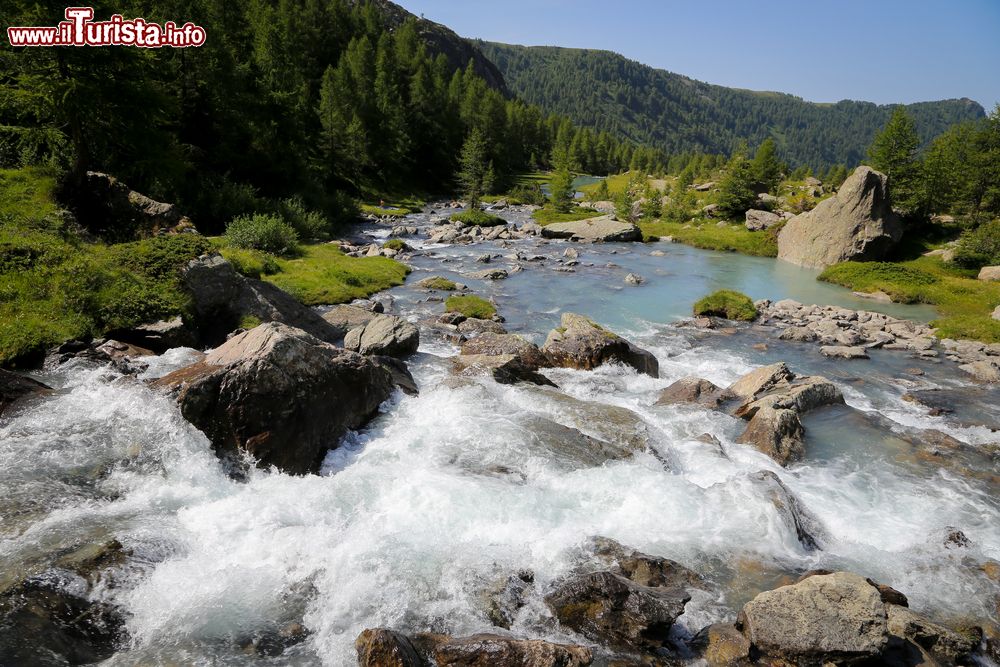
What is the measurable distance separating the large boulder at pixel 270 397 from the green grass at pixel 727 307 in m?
24.3

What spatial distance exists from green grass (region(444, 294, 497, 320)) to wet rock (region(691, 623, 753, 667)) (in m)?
20.3

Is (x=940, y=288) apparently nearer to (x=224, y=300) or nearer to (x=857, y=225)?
(x=857, y=225)

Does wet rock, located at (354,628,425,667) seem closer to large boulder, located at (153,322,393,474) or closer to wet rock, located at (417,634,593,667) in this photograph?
wet rock, located at (417,634,593,667)

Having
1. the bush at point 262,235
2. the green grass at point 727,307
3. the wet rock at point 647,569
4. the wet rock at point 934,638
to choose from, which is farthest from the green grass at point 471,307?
the wet rock at point 934,638

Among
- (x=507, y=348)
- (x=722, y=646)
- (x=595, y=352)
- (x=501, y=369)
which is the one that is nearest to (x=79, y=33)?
(x=507, y=348)

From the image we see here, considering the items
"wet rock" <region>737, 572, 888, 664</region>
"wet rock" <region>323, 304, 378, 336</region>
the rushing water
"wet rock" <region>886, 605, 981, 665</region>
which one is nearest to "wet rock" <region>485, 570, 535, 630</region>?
the rushing water

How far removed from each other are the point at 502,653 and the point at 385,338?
1465 cm

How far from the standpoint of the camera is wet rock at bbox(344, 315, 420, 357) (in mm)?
20656

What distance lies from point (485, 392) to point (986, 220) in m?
59.5

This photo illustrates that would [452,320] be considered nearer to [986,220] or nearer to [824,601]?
[824,601]

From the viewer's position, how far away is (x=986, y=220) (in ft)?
169

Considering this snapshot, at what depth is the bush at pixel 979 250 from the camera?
44281 mm

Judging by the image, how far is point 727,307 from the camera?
32.2 meters

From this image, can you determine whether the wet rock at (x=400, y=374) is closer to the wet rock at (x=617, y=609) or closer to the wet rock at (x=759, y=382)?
the wet rock at (x=617, y=609)
